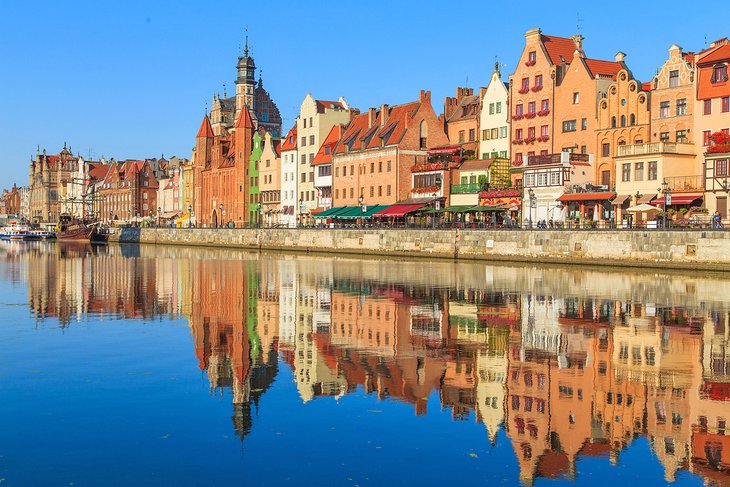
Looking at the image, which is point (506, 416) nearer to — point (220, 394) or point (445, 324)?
point (220, 394)

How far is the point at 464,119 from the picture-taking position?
85375 mm

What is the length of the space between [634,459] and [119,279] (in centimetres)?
3737

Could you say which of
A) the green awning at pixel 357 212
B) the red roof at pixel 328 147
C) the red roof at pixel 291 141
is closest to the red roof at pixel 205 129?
the red roof at pixel 291 141

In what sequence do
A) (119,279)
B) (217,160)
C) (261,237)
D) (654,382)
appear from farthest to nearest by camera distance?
(217,160) → (261,237) → (119,279) → (654,382)

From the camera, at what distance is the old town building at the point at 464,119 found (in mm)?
83625

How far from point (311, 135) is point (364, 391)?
91.7 metres

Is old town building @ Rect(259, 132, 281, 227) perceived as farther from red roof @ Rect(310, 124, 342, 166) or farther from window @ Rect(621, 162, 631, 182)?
window @ Rect(621, 162, 631, 182)

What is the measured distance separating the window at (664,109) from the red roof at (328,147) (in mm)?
44091

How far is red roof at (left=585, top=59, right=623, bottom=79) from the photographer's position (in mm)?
70750

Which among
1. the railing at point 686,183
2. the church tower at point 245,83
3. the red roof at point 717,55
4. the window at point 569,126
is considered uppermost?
the church tower at point 245,83

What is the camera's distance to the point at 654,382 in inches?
713

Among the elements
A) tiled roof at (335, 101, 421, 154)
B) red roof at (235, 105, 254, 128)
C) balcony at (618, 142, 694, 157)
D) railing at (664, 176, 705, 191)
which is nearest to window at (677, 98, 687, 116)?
balcony at (618, 142, 694, 157)

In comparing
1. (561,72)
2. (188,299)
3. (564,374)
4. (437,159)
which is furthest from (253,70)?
(564,374)

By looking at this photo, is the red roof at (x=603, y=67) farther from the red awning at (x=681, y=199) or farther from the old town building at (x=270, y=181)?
the old town building at (x=270, y=181)
